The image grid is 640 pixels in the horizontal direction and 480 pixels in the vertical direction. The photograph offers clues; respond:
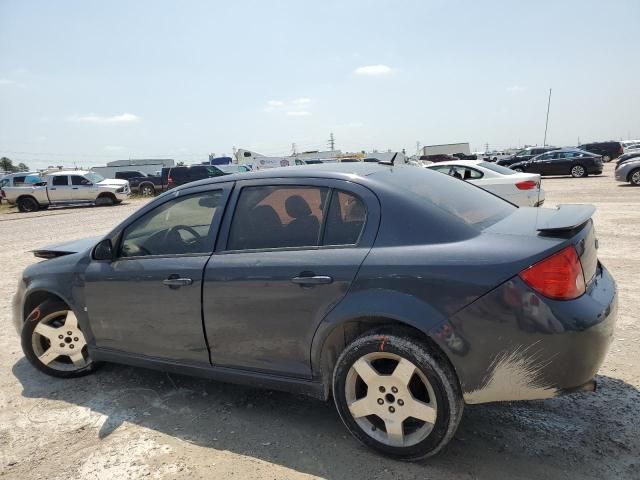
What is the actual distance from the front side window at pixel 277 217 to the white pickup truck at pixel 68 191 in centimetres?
2257

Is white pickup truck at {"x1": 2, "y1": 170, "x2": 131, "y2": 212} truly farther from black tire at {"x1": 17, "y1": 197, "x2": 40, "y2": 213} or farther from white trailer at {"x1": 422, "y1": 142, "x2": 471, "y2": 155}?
white trailer at {"x1": 422, "y1": 142, "x2": 471, "y2": 155}

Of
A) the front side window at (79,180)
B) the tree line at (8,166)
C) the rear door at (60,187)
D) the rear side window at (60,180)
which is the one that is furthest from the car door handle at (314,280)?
the tree line at (8,166)

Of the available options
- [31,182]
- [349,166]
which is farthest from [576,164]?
[31,182]

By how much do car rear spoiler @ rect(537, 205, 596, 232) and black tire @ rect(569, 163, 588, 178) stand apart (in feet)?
81.0

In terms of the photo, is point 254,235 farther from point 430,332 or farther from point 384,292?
point 430,332

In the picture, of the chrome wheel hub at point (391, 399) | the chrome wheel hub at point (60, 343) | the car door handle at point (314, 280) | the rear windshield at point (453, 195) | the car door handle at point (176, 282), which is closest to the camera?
the chrome wheel hub at point (391, 399)

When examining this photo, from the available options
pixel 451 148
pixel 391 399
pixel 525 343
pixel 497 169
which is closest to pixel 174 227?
pixel 391 399

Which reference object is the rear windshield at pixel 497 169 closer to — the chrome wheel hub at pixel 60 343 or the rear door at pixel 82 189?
the chrome wheel hub at pixel 60 343

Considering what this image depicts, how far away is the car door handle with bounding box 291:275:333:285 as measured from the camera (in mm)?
2629

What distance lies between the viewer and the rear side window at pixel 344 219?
2721 mm

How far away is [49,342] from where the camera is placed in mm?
3932

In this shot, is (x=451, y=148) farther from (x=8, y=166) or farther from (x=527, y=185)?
(x=8, y=166)

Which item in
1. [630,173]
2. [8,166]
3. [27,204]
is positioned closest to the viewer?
[630,173]

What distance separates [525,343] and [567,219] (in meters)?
0.79
